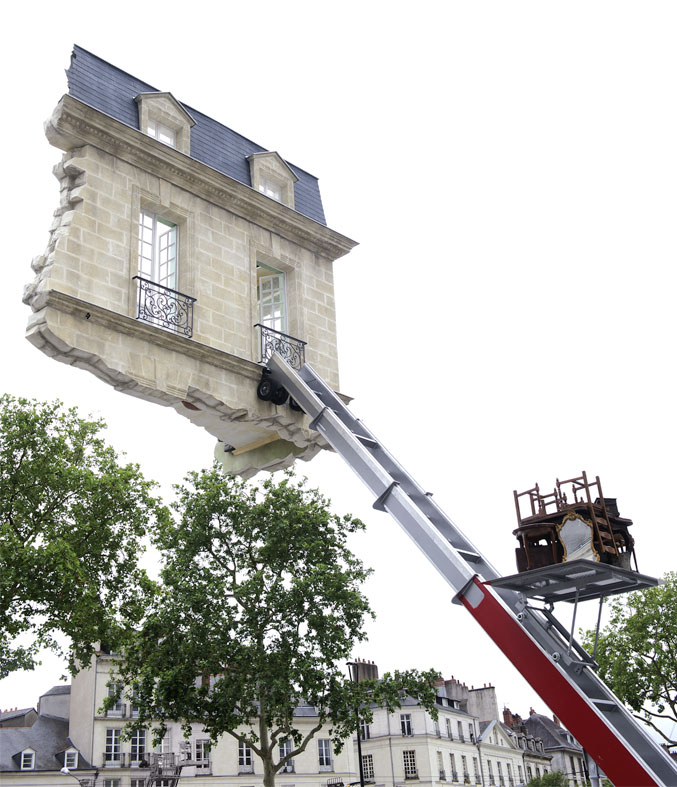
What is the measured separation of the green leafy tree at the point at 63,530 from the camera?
1545 centimetres

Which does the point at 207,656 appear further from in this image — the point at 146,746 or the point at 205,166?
the point at 146,746

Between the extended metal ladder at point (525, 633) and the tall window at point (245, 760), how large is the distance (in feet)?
127

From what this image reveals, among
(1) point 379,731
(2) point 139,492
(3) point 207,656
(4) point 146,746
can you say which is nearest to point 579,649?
(2) point 139,492

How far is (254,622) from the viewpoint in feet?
70.6

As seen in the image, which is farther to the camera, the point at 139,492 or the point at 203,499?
the point at 203,499

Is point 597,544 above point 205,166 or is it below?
below

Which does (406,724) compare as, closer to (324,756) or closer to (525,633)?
(324,756)

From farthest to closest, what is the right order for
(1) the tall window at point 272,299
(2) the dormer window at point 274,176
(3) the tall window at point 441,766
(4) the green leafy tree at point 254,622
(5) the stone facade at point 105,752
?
(3) the tall window at point 441,766, (5) the stone facade at point 105,752, (4) the green leafy tree at point 254,622, (2) the dormer window at point 274,176, (1) the tall window at point 272,299

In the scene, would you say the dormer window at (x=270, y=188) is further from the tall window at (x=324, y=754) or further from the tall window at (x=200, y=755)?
the tall window at (x=324, y=754)

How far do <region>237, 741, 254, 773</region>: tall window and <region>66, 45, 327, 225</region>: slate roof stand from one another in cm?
3743

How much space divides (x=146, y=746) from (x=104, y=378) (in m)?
37.5

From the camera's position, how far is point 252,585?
21.7 meters

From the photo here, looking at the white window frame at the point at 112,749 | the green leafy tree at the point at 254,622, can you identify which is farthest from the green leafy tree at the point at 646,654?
the white window frame at the point at 112,749

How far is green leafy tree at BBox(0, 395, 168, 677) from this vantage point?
15.4 meters
